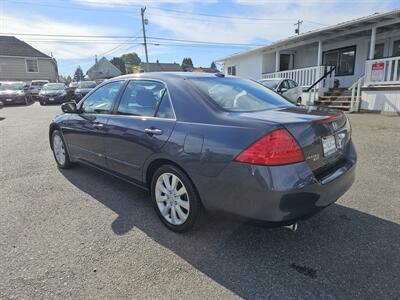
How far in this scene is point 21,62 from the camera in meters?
32.0

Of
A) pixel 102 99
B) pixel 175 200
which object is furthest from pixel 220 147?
pixel 102 99

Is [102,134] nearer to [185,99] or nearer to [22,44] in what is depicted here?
[185,99]

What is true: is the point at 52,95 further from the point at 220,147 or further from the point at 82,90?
the point at 220,147

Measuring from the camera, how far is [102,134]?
3.68 metres

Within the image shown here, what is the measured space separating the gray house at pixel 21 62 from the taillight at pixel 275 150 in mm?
36978

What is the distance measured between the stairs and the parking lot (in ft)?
31.1

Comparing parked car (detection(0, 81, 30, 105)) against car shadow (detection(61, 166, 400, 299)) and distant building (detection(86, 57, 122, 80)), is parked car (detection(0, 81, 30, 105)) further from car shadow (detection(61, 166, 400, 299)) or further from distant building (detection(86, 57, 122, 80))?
distant building (detection(86, 57, 122, 80))

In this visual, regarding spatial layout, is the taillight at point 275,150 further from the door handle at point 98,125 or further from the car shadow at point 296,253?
the door handle at point 98,125

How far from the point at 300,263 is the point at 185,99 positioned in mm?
1774

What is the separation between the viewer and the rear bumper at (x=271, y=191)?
6.95ft

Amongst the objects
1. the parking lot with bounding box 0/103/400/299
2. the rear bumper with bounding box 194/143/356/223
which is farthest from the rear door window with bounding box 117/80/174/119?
the parking lot with bounding box 0/103/400/299

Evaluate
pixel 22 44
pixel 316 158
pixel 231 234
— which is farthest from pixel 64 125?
pixel 22 44

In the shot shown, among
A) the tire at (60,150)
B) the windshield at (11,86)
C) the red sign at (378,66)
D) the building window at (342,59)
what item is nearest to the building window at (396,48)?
the building window at (342,59)

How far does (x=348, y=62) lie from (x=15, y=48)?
33509 mm
